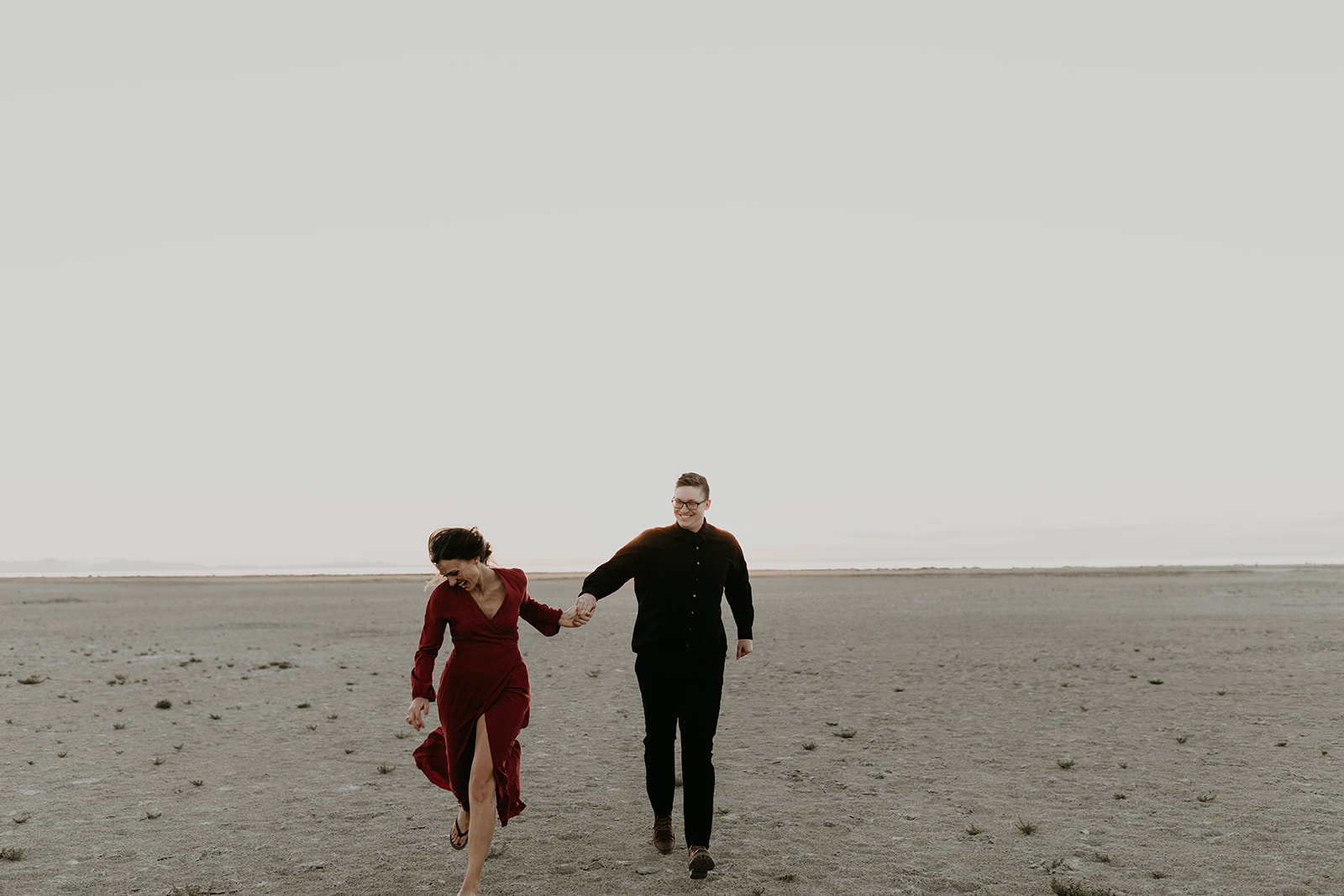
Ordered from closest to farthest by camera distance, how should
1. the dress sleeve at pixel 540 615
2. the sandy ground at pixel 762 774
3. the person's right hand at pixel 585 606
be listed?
the dress sleeve at pixel 540 615
the sandy ground at pixel 762 774
the person's right hand at pixel 585 606

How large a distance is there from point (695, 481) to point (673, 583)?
842 mm

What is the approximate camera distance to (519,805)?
22.3 ft

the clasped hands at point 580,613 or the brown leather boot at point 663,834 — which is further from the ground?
the clasped hands at point 580,613

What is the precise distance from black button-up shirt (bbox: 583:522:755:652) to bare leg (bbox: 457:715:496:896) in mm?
1437

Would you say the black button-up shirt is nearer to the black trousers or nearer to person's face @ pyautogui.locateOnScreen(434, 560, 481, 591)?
the black trousers

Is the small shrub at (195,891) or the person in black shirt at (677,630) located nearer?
the small shrub at (195,891)

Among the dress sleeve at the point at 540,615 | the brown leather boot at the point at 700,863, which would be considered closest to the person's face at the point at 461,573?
the dress sleeve at the point at 540,615

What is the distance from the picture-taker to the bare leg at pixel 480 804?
623 cm

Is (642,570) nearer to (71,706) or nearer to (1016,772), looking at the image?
(1016,772)

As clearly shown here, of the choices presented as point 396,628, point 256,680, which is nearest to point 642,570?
point 256,680

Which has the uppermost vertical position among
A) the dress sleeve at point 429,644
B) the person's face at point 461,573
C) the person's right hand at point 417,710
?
the person's face at point 461,573

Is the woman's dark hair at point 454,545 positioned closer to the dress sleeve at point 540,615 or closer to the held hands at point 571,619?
the dress sleeve at point 540,615

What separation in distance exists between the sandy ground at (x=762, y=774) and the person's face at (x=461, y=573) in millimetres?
2266

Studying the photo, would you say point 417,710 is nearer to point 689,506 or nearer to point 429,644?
point 429,644
